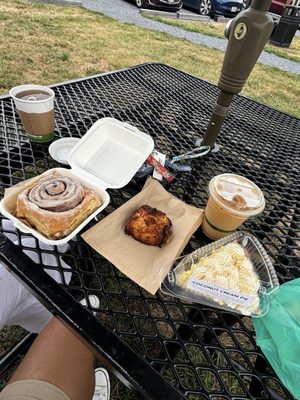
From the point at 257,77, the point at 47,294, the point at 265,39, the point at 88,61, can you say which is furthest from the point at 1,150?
the point at 257,77

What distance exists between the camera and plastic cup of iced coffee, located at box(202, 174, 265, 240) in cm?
99

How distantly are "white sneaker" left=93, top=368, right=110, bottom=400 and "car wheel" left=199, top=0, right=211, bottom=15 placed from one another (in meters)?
11.2

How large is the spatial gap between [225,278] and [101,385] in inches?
37.4

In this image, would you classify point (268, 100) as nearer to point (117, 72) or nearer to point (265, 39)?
point (117, 72)

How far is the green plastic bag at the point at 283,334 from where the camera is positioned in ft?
2.40

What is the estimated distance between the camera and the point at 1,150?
1.20 meters

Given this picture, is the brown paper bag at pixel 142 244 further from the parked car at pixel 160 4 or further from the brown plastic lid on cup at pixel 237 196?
the parked car at pixel 160 4

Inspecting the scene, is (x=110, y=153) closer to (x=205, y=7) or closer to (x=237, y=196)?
(x=237, y=196)

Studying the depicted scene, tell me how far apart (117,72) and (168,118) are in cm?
61

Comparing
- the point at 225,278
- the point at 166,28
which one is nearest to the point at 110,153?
the point at 225,278

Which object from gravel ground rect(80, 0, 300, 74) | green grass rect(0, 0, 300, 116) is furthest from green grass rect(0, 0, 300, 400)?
gravel ground rect(80, 0, 300, 74)

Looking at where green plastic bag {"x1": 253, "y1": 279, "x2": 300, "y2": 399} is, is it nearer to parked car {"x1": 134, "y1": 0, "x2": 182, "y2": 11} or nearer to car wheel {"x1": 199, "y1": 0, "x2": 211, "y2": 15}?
parked car {"x1": 134, "y1": 0, "x2": 182, "y2": 11}

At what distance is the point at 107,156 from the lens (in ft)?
3.85

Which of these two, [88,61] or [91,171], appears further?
[88,61]
